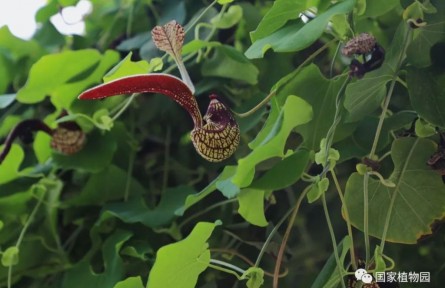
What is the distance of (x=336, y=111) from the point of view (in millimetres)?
511

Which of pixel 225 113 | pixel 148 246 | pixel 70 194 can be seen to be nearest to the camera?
pixel 225 113

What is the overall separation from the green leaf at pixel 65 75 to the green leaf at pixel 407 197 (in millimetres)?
288

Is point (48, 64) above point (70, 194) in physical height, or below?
above

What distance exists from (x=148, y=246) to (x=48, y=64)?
20cm

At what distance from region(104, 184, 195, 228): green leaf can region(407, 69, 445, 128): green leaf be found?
9.4 inches

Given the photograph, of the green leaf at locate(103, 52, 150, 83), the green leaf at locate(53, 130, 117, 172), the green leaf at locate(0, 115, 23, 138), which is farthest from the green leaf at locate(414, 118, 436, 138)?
the green leaf at locate(0, 115, 23, 138)

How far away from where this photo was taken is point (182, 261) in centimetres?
47

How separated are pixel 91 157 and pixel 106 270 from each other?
131mm

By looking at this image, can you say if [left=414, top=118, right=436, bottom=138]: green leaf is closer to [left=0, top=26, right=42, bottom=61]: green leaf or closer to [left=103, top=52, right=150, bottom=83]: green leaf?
[left=103, top=52, right=150, bottom=83]: green leaf

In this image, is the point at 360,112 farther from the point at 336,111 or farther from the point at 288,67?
the point at 288,67

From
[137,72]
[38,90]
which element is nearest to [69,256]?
[38,90]

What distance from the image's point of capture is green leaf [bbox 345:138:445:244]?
52 cm

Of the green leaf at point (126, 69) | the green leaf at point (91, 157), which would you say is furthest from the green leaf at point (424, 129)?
the green leaf at point (91, 157)

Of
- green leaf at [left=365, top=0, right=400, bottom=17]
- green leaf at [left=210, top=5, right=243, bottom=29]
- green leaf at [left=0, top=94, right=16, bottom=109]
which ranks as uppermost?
green leaf at [left=0, top=94, right=16, bottom=109]
